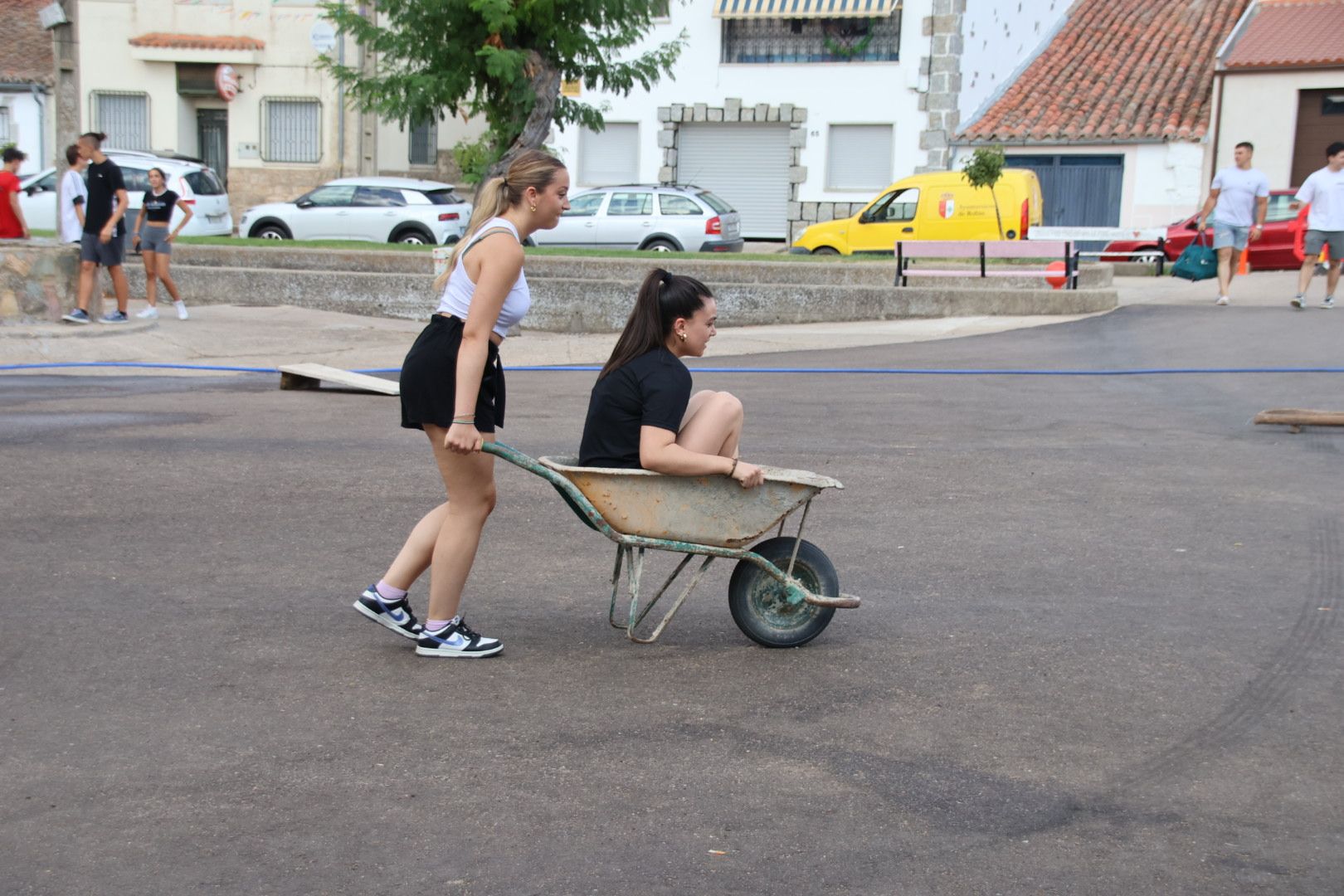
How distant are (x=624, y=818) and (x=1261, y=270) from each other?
22718mm

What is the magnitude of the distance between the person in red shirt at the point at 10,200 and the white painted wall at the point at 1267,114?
22281 mm

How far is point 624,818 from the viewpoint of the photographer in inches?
147

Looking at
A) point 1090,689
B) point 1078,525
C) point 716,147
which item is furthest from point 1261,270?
point 1090,689

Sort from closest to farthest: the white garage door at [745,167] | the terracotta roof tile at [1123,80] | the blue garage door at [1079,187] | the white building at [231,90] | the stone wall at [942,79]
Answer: the terracotta roof tile at [1123,80]
the blue garage door at [1079,187]
the stone wall at [942,79]
the white garage door at [745,167]
the white building at [231,90]

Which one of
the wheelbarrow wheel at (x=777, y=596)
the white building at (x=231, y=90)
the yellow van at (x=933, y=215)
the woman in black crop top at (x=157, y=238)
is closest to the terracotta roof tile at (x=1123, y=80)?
the yellow van at (x=933, y=215)

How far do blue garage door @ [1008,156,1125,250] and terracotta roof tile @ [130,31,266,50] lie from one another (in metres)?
17.6

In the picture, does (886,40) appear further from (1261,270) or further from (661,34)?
(1261,270)

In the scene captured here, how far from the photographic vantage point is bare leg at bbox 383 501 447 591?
503 centimetres

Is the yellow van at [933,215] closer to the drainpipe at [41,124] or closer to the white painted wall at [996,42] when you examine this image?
the white painted wall at [996,42]

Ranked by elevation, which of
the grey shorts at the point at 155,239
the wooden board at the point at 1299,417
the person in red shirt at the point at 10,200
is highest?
the person in red shirt at the point at 10,200

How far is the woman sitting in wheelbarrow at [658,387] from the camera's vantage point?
4.91 metres

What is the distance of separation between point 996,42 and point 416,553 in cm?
3149

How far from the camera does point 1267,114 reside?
29.5m

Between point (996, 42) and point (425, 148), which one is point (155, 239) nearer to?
point (425, 148)
